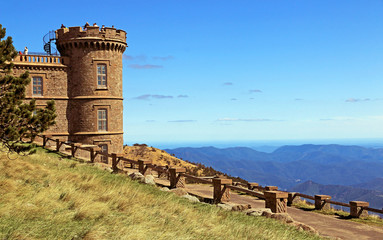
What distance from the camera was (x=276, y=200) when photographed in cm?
1238

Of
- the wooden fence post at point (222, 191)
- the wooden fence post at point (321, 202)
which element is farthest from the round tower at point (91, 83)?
the wooden fence post at point (321, 202)

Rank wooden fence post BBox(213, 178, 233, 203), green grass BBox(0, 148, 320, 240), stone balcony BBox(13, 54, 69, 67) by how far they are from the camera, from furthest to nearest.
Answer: stone balcony BBox(13, 54, 69, 67)
wooden fence post BBox(213, 178, 233, 203)
green grass BBox(0, 148, 320, 240)

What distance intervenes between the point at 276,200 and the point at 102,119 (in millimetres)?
Result: 20928

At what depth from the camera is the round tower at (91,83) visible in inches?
1168

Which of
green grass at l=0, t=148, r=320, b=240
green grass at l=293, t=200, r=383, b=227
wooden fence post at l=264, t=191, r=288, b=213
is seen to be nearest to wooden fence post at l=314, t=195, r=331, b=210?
green grass at l=293, t=200, r=383, b=227

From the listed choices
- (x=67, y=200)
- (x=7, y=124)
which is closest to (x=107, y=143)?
(x=7, y=124)

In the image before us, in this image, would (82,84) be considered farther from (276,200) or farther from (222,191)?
(276,200)

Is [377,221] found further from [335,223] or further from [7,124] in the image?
[7,124]

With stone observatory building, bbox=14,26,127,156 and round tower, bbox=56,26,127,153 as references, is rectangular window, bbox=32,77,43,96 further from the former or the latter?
round tower, bbox=56,26,127,153

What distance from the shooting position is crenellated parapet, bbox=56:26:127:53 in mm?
29500

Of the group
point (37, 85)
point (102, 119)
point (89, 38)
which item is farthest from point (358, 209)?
point (37, 85)

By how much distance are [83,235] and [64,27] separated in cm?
2746

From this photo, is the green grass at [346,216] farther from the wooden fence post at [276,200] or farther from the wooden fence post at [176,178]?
the wooden fence post at [176,178]

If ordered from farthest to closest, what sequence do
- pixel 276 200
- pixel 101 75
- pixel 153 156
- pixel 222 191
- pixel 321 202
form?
pixel 153 156 < pixel 101 75 < pixel 321 202 < pixel 222 191 < pixel 276 200
